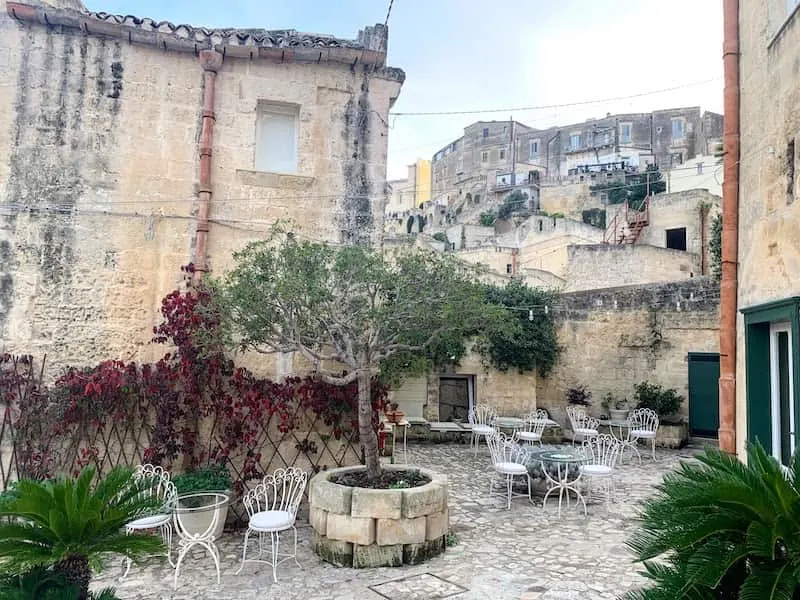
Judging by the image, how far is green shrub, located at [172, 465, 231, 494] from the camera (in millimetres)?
6453

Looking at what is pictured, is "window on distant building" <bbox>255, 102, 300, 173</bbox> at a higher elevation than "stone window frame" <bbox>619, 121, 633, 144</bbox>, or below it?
below

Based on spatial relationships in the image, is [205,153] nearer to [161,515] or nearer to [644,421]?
[161,515]

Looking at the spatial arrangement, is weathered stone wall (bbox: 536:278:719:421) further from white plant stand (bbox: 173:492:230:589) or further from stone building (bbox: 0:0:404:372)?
white plant stand (bbox: 173:492:230:589)

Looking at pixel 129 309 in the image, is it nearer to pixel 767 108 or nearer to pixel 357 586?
pixel 357 586

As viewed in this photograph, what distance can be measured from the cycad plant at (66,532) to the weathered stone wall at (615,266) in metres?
18.7

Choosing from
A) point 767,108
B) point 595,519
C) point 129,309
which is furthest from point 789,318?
point 129,309

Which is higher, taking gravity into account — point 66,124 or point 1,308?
point 66,124

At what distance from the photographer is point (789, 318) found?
454cm

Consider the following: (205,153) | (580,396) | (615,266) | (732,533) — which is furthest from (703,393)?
(205,153)

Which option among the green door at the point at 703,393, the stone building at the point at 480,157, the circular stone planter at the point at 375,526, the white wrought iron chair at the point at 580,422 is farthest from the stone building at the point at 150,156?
the stone building at the point at 480,157

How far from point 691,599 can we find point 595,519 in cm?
476

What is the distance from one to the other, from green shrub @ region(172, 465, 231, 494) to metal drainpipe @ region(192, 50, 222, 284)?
2.37 meters

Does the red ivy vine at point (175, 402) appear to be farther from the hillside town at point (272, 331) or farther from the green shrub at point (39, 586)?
the green shrub at point (39, 586)

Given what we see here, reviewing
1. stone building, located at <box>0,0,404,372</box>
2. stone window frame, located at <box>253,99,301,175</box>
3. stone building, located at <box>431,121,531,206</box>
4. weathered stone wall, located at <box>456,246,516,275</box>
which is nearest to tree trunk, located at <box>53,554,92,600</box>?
stone building, located at <box>0,0,404,372</box>
